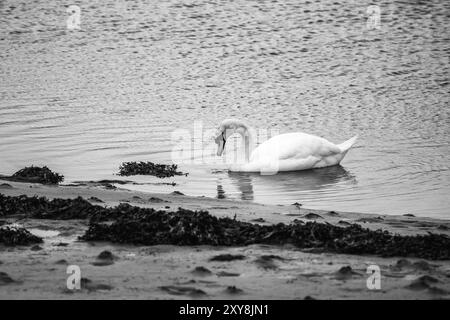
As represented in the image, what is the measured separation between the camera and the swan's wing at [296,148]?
15359mm

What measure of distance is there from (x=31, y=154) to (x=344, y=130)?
590cm

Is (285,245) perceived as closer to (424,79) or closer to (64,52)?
(424,79)

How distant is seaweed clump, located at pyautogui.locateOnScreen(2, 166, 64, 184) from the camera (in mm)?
12852

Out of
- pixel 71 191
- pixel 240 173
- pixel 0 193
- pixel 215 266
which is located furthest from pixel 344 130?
pixel 215 266

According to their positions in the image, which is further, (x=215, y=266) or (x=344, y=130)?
(x=344, y=130)

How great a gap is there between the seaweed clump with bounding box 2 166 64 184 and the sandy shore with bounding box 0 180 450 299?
322 centimetres

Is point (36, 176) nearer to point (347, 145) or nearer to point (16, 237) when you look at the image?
point (16, 237)

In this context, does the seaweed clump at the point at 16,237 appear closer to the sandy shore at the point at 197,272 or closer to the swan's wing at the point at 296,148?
the sandy shore at the point at 197,272

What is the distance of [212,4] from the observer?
27.9 metres

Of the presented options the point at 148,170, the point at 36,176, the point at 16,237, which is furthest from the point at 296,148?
the point at 16,237

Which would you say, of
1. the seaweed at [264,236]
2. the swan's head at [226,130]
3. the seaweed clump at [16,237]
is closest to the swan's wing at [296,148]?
the swan's head at [226,130]

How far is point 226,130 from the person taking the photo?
→ 1617cm
